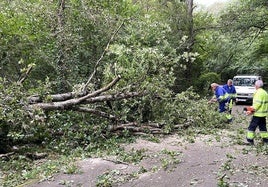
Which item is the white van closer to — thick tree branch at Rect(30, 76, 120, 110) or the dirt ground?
the dirt ground

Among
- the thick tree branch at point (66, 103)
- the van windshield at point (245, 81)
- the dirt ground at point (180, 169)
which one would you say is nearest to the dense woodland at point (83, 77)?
the thick tree branch at point (66, 103)

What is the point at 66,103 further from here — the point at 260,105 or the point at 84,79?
the point at 260,105

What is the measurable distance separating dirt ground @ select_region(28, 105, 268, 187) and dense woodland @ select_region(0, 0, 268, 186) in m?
1.57

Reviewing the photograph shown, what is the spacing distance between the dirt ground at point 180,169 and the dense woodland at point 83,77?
1568mm

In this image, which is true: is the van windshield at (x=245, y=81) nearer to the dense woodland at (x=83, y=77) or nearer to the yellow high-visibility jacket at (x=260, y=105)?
the dense woodland at (x=83, y=77)

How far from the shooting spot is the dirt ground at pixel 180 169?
5809 millimetres

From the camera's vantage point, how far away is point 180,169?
257 inches

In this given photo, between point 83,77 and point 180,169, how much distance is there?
7142 millimetres

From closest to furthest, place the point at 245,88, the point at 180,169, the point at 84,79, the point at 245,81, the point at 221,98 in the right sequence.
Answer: the point at 180,169 < the point at 221,98 < the point at 84,79 < the point at 245,88 < the point at 245,81

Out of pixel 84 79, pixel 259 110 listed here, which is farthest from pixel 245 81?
pixel 259 110

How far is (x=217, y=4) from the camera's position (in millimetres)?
64562

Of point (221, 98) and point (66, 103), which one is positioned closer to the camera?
point (66, 103)

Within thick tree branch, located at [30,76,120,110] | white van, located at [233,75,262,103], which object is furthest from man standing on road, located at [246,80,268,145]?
white van, located at [233,75,262,103]

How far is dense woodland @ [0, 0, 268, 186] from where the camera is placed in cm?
853
